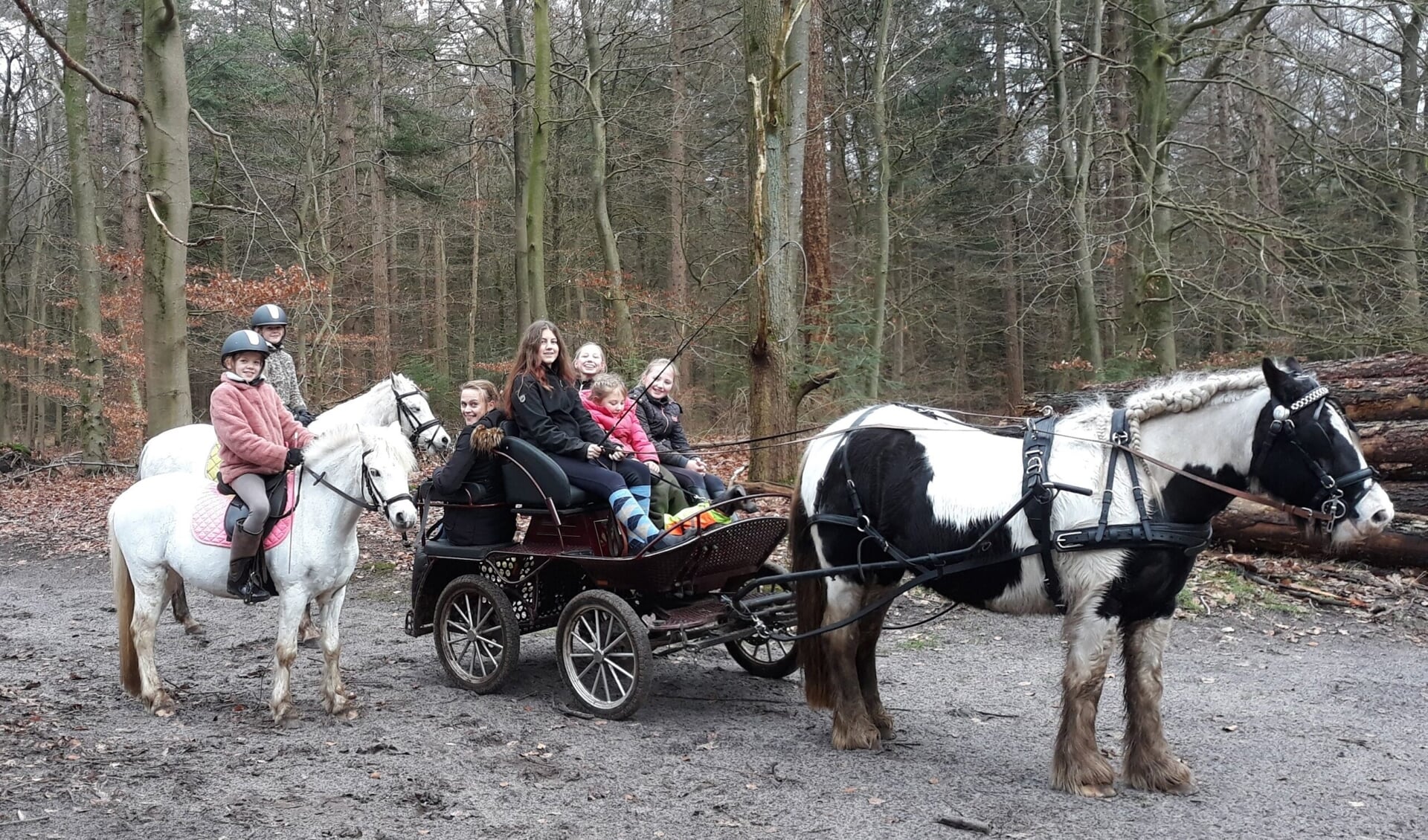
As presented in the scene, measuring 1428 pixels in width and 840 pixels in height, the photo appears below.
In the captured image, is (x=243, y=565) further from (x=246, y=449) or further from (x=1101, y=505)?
(x=1101, y=505)

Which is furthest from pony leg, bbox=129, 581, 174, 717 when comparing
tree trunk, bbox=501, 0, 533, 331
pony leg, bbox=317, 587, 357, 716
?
tree trunk, bbox=501, 0, 533, 331

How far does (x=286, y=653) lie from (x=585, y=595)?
5.35ft

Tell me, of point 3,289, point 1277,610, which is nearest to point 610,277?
point 1277,610

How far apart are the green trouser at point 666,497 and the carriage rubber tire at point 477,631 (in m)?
1.06

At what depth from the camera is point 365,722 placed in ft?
17.2

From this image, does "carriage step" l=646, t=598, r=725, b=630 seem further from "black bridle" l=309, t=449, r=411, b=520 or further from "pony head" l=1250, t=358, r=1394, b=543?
"pony head" l=1250, t=358, r=1394, b=543

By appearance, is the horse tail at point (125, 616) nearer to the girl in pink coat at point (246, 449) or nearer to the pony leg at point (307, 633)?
the girl in pink coat at point (246, 449)

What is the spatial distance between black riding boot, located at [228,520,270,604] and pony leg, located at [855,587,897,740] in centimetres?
324

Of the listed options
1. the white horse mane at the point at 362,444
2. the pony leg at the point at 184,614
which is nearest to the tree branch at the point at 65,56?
the white horse mane at the point at 362,444

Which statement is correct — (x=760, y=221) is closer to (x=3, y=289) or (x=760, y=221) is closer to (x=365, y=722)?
(x=365, y=722)

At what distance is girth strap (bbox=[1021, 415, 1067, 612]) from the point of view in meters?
4.14

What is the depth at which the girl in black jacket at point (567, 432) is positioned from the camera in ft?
17.8

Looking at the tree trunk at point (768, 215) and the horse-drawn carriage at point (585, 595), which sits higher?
the tree trunk at point (768, 215)

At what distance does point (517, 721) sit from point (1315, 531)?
3.85 metres
